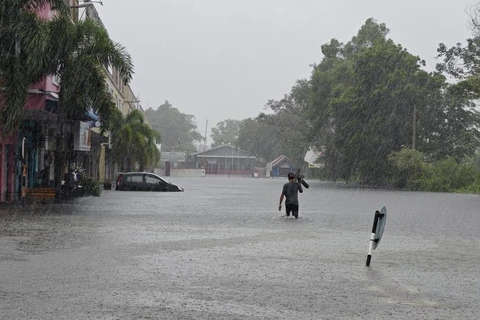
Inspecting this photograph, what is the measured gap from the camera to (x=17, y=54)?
79.9 ft

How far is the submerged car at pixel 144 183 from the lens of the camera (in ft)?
148

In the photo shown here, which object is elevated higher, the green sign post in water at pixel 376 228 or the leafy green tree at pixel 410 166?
the leafy green tree at pixel 410 166

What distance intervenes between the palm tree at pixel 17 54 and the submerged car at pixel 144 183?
2058 centimetres

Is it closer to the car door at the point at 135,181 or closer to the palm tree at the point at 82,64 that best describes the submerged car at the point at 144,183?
the car door at the point at 135,181

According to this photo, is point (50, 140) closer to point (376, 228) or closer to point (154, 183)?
point (154, 183)

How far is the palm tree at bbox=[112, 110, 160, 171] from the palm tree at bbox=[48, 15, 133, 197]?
2493 cm

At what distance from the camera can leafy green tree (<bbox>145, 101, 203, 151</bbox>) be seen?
188375 mm

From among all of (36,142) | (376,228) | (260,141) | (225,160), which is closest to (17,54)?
(36,142)

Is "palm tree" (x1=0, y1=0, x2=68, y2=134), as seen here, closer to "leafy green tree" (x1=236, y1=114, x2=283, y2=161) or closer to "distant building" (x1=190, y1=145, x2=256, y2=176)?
"leafy green tree" (x1=236, y1=114, x2=283, y2=161)

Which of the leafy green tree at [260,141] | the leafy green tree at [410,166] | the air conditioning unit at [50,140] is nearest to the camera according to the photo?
the air conditioning unit at [50,140]

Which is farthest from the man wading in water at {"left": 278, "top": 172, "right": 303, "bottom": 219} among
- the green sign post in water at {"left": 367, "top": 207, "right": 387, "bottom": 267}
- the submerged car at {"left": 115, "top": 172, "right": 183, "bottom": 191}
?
the submerged car at {"left": 115, "top": 172, "right": 183, "bottom": 191}

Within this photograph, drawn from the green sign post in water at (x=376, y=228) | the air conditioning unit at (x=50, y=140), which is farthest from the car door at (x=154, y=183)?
the green sign post in water at (x=376, y=228)

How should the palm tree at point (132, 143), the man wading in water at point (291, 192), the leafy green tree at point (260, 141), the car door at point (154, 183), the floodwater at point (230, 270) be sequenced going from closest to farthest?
the floodwater at point (230, 270) → the man wading in water at point (291, 192) → the car door at point (154, 183) → the palm tree at point (132, 143) → the leafy green tree at point (260, 141)

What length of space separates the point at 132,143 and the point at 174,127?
133 m
